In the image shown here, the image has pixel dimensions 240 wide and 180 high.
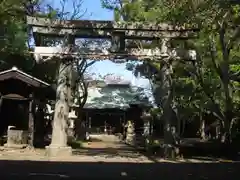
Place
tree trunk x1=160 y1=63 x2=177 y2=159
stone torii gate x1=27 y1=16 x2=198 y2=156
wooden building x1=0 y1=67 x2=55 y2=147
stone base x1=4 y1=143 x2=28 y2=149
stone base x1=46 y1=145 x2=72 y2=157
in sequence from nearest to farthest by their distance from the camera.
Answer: stone base x1=46 y1=145 x2=72 y2=157 < stone torii gate x1=27 y1=16 x2=198 y2=156 < tree trunk x1=160 y1=63 x2=177 y2=159 < stone base x1=4 y1=143 x2=28 y2=149 < wooden building x1=0 y1=67 x2=55 y2=147

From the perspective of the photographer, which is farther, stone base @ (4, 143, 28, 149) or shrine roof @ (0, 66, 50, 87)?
shrine roof @ (0, 66, 50, 87)

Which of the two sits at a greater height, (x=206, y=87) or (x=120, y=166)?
(x=206, y=87)

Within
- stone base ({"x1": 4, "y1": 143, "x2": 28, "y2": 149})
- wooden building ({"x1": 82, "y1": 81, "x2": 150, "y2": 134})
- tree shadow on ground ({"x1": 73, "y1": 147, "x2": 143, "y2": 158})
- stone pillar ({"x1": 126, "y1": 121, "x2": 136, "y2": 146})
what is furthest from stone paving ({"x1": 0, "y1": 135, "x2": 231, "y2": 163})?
wooden building ({"x1": 82, "y1": 81, "x2": 150, "y2": 134})

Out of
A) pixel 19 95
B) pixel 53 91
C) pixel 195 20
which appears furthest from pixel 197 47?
pixel 53 91

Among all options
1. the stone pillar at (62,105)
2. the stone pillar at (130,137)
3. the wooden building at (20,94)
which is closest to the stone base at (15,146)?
the wooden building at (20,94)

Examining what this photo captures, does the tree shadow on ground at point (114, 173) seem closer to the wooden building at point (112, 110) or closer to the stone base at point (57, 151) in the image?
the stone base at point (57, 151)

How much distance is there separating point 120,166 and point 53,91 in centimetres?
1631

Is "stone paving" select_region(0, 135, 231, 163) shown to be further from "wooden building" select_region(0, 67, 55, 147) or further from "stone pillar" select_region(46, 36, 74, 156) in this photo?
"wooden building" select_region(0, 67, 55, 147)

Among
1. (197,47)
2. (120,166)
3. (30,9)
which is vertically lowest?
(120,166)

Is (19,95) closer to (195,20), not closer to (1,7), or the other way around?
(1,7)

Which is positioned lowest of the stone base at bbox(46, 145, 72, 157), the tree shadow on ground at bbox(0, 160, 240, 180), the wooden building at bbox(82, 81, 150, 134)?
the tree shadow on ground at bbox(0, 160, 240, 180)

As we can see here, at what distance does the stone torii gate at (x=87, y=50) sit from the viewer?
20312 millimetres

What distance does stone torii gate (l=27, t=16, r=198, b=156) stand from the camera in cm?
2031

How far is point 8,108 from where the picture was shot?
29.9 m
